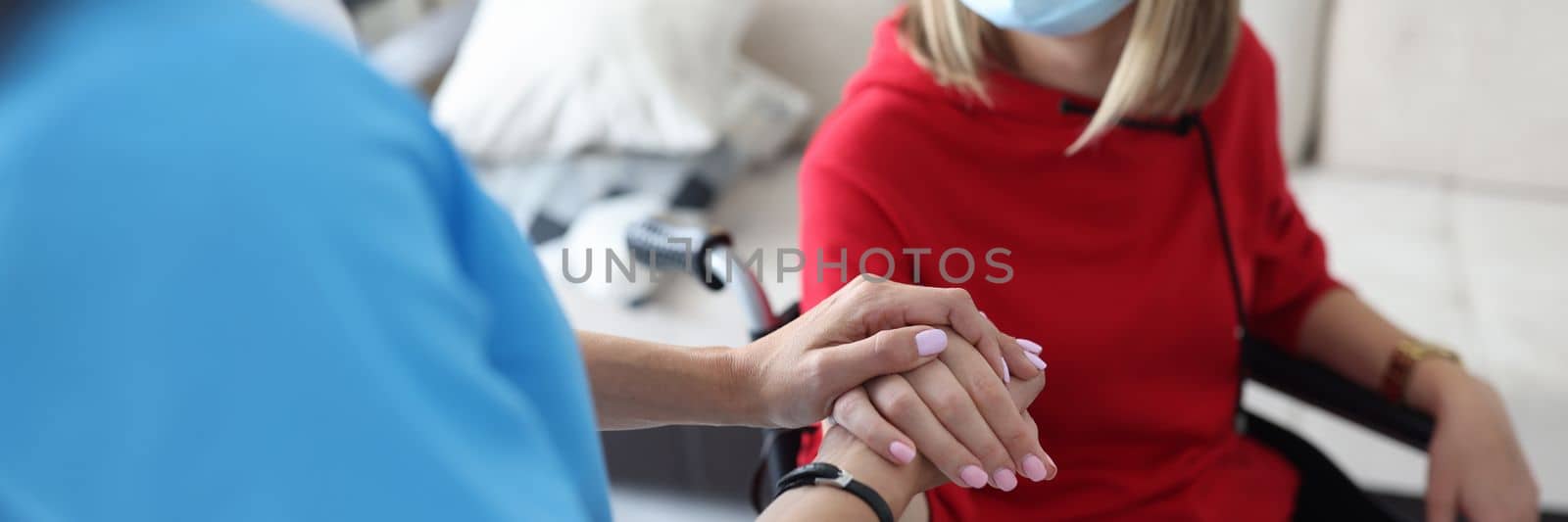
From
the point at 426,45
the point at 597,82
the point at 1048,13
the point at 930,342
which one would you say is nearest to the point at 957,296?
the point at 930,342

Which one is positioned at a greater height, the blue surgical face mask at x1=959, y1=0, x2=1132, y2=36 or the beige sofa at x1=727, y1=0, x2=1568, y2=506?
the blue surgical face mask at x1=959, y1=0, x2=1132, y2=36

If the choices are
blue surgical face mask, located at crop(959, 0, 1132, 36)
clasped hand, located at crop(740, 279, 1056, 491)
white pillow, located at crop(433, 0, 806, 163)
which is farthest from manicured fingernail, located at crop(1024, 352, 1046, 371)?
white pillow, located at crop(433, 0, 806, 163)

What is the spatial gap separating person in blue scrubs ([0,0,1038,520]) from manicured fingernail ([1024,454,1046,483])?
1.05 feet

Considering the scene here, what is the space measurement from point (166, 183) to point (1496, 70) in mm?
1481

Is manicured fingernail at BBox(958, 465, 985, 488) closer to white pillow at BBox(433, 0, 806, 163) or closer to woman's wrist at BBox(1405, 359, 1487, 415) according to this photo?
woman's wrist at BBox(1405, 359, 1487, 415)

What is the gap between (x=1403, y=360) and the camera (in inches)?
36.1

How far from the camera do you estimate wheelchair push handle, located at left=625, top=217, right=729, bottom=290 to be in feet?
2.80

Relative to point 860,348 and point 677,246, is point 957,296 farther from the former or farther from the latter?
point 677,246

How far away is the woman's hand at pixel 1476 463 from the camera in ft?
2.80

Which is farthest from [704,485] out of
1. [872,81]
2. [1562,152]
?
[1562,152]

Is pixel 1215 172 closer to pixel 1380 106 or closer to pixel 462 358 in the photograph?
pixel 462 358

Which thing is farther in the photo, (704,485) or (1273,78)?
(704,485)

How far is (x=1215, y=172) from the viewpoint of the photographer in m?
0.86

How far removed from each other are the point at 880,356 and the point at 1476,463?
0.50m
